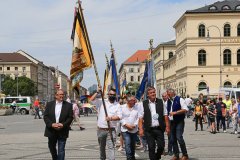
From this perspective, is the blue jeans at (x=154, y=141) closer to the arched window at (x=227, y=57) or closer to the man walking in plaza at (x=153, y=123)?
the man walking in plaza at (x=153, y=123)

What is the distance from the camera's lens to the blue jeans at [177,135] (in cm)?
1339

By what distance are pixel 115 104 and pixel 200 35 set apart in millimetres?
77390

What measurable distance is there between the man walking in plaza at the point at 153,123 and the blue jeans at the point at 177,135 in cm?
151

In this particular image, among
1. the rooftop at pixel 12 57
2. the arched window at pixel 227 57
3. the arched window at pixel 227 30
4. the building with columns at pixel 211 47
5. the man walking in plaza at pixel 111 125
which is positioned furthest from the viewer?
the rooftop at pixel 12 57

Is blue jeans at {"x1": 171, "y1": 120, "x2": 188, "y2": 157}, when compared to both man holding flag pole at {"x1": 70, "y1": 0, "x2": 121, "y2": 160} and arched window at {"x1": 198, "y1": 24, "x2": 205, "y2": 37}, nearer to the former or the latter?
man holding flag pole at {"x1": 70, "y1": 0, "x2": 121, "y2": 160}

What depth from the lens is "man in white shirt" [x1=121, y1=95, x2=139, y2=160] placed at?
1226cm

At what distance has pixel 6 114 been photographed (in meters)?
62.4

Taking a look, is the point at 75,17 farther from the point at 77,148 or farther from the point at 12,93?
the point at 12,93

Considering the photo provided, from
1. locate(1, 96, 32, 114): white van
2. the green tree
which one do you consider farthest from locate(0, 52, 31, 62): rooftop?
locate(1, 96, 32, 114): white van

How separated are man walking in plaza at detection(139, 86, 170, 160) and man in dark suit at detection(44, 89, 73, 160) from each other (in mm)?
1847

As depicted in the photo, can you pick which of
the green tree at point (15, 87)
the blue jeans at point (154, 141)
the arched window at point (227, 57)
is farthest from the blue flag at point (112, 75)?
the green tree at point (15, 87)

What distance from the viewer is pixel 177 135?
44.4ft

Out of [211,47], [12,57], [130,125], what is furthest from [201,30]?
[12,57]

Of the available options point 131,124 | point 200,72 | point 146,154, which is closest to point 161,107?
point 131,124
